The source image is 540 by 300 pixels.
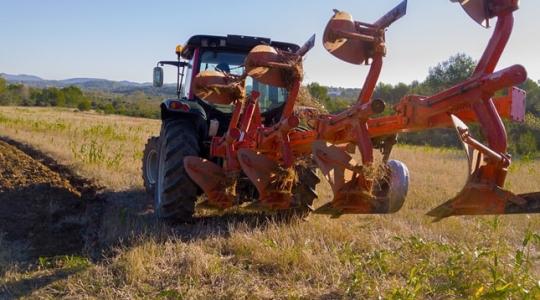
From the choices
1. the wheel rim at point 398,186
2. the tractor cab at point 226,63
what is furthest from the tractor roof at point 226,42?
the wheel rim at point 398,186

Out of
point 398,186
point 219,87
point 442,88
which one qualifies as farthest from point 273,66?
point 442,88

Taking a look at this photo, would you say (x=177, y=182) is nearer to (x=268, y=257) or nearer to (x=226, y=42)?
(x=268, y=257)

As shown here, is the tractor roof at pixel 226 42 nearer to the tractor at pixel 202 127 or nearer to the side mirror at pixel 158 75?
the tractor at pixel 202 127

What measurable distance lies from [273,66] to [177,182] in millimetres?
1483

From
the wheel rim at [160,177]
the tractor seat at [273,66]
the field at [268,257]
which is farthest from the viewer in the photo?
the wheel rim at [160,177]

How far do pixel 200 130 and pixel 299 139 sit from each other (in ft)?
5.83

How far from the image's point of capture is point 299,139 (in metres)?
4.41

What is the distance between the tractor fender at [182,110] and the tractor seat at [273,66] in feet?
3.42

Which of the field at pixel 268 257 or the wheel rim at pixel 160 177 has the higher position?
the wheel rim at pixel 160 177

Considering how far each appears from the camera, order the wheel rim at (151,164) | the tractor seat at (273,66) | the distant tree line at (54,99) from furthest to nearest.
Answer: the distant tree line at (54,99), the wheel rim at (151,164), the tractor seat at (273,66)

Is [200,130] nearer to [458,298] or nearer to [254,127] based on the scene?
[254,127]

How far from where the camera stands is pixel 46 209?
5934 mm

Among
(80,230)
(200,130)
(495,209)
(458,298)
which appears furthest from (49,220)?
(495,209)

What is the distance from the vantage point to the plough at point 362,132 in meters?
2.77
